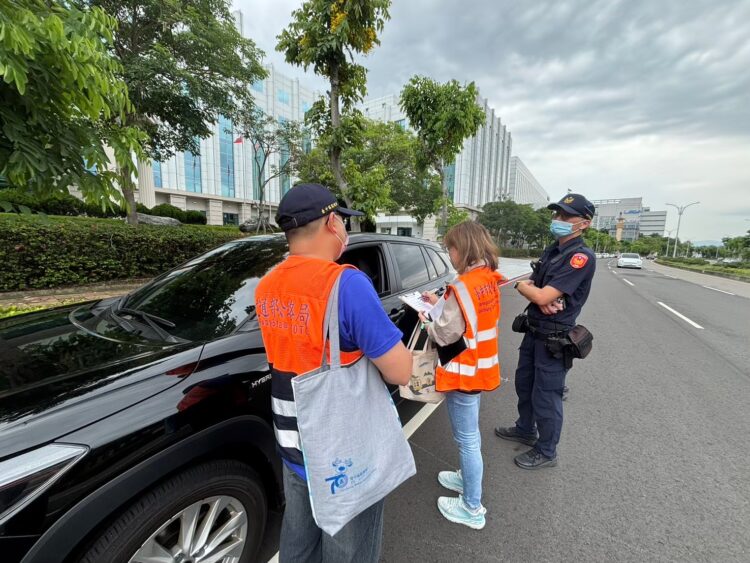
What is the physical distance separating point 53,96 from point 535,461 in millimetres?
4390

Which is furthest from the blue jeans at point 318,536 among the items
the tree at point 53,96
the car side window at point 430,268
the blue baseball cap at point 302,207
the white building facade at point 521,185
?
the white building facade at point 521,185

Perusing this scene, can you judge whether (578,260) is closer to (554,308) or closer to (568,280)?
(568,280)

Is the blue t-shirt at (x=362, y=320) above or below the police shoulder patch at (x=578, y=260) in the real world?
below

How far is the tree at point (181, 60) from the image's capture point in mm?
8500

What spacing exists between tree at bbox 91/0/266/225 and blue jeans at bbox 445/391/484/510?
884 cm

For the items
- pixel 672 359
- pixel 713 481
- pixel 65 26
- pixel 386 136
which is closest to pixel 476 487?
pixel 713 481

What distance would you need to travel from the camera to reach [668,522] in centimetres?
206

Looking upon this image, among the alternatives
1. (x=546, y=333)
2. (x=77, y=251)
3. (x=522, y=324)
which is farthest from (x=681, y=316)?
(x=77, y=251)

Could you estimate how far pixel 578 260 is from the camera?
7.47ft

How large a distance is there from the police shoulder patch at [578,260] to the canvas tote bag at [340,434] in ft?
5.68

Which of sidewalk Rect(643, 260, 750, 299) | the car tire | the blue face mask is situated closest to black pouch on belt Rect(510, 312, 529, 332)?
the blue face mask

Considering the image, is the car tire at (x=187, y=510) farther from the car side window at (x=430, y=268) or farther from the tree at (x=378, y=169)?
the tree at (x=378, y=169)

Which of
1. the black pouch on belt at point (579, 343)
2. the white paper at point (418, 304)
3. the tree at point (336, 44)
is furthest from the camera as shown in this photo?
the tree at point (336, 44)

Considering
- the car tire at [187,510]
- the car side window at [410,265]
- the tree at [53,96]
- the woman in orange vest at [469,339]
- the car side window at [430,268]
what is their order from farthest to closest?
the car side window at [430,268] < the car side window at [410,265] < the tree at [53,96] < the woman in orange vest at [469,339] < the car tire at [187,510]
